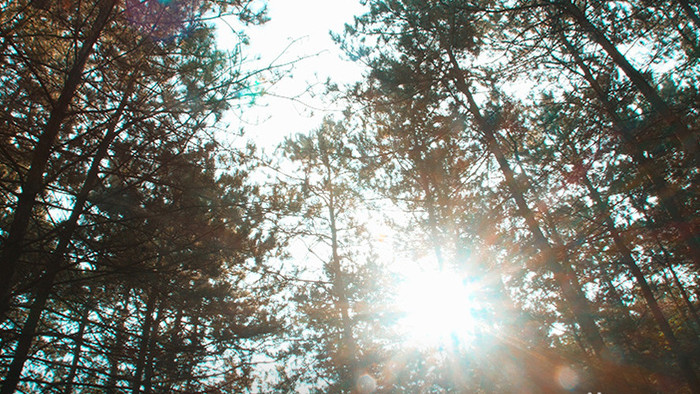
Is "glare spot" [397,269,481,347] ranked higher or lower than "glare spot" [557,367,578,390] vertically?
higher

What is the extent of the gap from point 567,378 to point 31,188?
375 inches

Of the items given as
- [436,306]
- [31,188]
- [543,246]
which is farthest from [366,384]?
[31,188]

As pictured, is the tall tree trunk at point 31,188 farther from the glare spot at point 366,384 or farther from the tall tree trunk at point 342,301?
the glare spot at point 366,384

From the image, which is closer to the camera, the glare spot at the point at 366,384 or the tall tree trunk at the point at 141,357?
the tall tree trunk at the point at 141,357

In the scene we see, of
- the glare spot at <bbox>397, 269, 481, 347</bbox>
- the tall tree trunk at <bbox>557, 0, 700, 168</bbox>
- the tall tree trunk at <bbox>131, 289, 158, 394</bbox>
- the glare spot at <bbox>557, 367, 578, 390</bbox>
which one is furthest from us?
the glare spot at <bbox>397, 269, 481, 347</bbox>

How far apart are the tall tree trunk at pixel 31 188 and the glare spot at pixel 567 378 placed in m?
9.14

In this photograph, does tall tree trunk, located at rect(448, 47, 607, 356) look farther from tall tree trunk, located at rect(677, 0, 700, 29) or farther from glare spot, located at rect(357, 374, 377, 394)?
glare spot, located at rect(357, 374, 377, 394)

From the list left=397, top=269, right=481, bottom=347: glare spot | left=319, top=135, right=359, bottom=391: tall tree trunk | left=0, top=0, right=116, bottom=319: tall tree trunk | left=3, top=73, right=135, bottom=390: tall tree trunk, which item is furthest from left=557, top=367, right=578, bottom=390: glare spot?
left=0, top=0, right=116, bottom=319: tall tree trunk

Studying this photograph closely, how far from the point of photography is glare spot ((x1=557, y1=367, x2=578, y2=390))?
23.2 ft

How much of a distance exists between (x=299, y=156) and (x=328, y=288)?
502 centimetres

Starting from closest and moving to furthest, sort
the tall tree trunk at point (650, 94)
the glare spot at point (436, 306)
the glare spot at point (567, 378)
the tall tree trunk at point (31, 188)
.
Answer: the tall tree trunk at point (31, 188) < the tall tree trunk at point (650, 94) < the glare spot at point (567, 378) < the glare spot at point (436, 306)

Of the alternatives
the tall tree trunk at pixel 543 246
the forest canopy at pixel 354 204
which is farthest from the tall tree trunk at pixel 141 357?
the tall tree trunk at pixel 543 246

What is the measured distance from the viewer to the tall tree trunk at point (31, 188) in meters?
2.34

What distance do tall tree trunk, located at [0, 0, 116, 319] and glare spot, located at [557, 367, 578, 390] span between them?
914 centimetres
